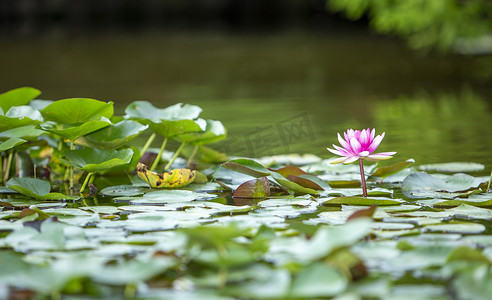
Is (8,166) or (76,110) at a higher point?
(76,110)

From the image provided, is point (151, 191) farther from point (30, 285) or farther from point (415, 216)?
point (30, 285)

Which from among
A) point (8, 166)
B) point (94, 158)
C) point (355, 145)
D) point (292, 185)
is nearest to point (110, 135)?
point (94, 158)

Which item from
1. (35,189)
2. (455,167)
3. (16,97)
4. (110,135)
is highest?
(16,97)

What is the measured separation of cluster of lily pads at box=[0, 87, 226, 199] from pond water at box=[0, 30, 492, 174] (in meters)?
0.62

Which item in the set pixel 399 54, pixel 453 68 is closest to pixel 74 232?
pixel 453 68

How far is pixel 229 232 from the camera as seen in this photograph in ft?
2.99

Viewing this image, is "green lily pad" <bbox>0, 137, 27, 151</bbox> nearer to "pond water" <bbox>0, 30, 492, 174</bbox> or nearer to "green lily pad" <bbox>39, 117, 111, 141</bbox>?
"green lily pad" <bbox>39, 117, 111, 141</bbox>

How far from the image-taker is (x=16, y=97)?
1824 mm

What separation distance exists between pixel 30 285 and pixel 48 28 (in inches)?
399

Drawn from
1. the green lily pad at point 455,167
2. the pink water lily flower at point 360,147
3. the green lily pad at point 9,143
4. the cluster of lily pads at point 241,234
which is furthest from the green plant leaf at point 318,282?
the green lily pad at point 455,167

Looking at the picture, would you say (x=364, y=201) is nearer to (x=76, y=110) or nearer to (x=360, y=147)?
(x=360, y=147)

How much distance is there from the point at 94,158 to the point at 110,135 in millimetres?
97

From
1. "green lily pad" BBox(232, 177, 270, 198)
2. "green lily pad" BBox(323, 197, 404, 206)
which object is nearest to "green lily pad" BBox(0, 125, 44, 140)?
"green lily pad" BBox(232, 177, 270, 198)

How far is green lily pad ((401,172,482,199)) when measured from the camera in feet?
4.99
